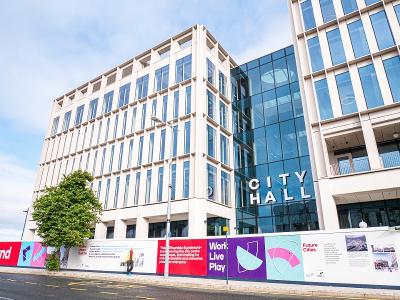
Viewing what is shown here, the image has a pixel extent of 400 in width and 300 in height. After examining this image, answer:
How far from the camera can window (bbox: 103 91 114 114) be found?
3906 centimetres

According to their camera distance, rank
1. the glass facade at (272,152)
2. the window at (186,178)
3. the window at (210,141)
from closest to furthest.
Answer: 1. the glass facade at (272,152)
2. the window at (186,178)
3. the window at (210,141)

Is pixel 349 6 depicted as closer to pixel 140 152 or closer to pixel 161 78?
pixel 161 78

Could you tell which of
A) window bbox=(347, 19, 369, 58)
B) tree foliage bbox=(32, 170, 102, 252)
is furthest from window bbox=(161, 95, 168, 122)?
window bbox=(347, 19, 369, 58)

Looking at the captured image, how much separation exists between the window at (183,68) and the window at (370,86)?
674 inches

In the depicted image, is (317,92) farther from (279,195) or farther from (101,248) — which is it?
(101,248)

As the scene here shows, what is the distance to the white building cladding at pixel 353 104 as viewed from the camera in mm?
19062

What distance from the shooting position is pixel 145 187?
29.8 meters

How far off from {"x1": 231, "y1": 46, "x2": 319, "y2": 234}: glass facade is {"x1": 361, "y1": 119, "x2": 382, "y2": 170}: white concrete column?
737 cm

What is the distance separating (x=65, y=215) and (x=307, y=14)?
28180 millimetres

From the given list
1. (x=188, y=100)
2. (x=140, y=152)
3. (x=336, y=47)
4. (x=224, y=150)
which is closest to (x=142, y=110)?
(x=140, y=152)

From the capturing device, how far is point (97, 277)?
71.3 feet

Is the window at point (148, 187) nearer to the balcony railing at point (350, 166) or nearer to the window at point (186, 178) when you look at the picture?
the window at point (186, 178)

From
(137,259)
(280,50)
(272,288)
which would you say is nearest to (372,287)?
(272,288)

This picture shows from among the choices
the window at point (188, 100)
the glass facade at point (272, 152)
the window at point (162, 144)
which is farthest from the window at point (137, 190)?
the window at point (188, 100)
